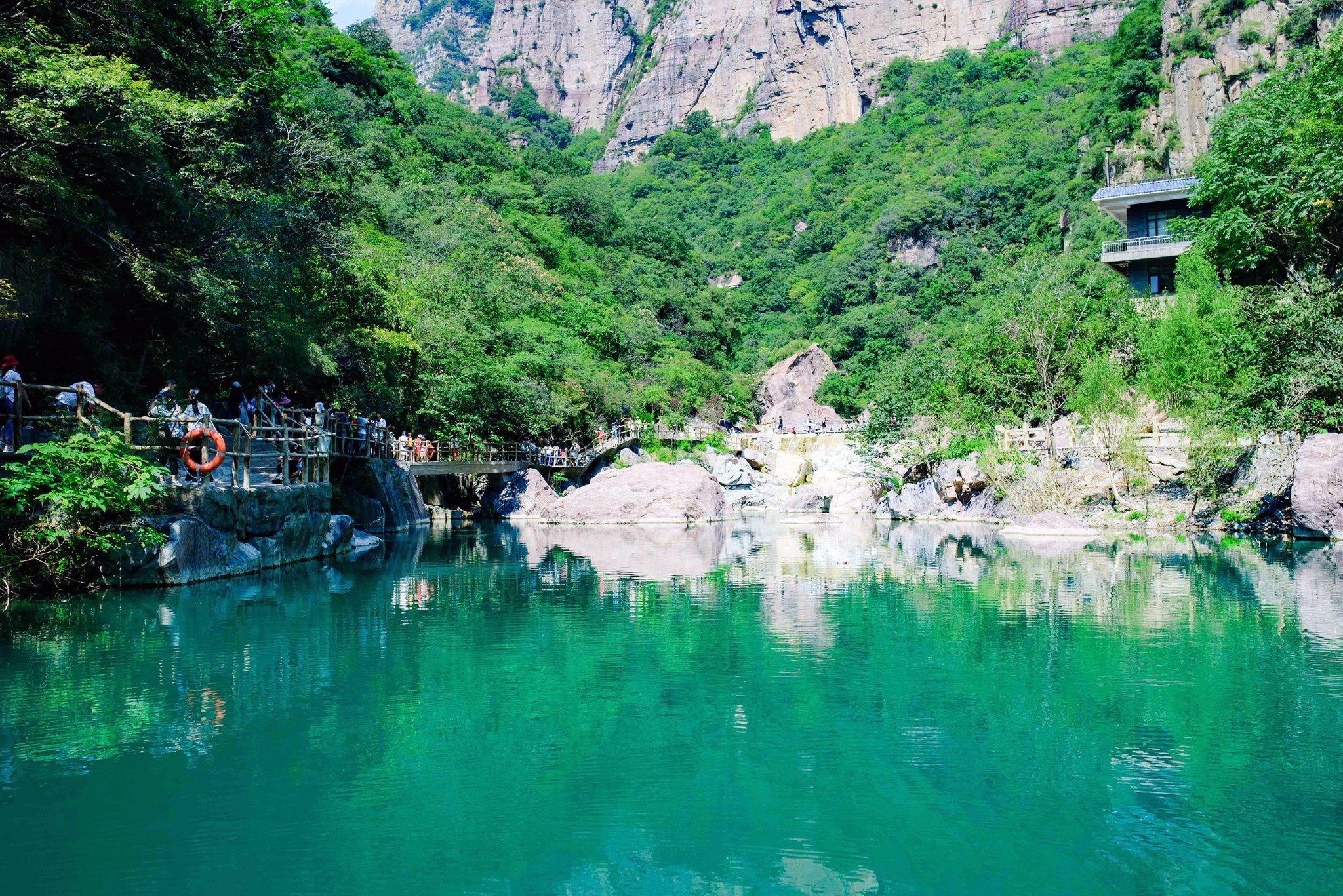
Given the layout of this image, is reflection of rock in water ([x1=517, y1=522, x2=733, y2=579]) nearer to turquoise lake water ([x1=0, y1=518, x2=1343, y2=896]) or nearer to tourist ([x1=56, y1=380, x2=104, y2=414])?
turquoise lake water ([x1=0, y1=518, x2=1343, y2=896])

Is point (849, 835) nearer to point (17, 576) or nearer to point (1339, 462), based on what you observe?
point (17, 576)

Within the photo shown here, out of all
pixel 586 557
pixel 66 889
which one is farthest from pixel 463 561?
pixel 66 889

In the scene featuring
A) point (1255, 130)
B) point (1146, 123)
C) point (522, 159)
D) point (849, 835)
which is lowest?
point (849, 835)

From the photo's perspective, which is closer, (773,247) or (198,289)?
(198,289)

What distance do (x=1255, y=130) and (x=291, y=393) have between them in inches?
1168

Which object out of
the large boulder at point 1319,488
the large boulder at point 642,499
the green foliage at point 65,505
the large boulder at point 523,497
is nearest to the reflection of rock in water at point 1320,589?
the large boulder at point 1319,488

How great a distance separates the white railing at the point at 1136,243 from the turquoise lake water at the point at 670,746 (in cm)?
2771

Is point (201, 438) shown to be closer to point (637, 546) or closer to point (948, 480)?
point (637, 546)

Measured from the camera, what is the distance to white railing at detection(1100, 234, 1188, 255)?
3731 centimetres

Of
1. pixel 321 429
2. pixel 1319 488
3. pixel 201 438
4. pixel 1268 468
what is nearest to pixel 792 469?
pixel 1268 468

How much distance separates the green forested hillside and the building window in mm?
2043

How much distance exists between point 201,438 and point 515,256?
31916 mm

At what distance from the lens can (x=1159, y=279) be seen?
128ft

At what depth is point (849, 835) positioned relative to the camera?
18.0 feet
